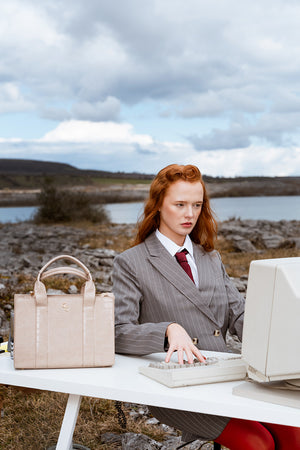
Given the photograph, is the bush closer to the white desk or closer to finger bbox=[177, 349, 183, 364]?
the white desk

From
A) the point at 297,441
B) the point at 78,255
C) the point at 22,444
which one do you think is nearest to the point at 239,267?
the point at 78,255

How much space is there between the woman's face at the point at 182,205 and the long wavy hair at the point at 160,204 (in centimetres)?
3

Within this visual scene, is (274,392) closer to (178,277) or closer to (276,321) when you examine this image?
(276,321)

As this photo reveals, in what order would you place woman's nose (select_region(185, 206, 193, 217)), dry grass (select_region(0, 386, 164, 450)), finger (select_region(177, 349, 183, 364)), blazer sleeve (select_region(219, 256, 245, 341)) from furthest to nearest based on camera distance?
dry grass (select_region(0, 386, 164, 450)) < blazer sleeve (select_region(219, 256, 245, 341)) < woman's nose (select_region(185, 206, 193, 217)) < finger (select_region(177, 349, 183, 364))

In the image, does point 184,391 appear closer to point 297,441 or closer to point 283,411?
point 283,411

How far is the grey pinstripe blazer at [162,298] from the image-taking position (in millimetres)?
2277

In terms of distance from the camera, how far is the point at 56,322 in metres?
2.04

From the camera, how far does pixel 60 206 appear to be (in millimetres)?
21016

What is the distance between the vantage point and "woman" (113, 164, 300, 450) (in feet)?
7.02

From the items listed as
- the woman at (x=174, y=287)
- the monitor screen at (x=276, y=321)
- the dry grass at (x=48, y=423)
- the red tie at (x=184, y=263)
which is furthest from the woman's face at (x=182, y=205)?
the dry grass at (x=48, y=423)

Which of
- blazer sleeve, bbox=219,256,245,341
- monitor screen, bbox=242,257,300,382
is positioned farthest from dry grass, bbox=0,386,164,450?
monitor screen, bbox=242,257,300,382

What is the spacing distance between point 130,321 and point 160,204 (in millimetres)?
552

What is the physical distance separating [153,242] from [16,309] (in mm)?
725

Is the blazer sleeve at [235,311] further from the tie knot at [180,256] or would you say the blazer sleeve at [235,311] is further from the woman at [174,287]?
the tie knot at [180,256]
